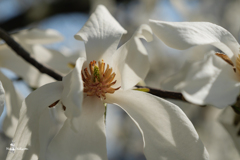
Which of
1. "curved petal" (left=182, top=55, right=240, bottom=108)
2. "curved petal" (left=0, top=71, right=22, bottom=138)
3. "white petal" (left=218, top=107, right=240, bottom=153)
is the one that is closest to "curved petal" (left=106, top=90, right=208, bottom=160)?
"curved petal" (left=182, top=55, right=240, bottom=108)

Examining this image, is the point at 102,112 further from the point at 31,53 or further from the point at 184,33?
the point at 31,53

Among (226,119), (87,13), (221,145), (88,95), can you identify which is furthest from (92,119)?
(221,145)

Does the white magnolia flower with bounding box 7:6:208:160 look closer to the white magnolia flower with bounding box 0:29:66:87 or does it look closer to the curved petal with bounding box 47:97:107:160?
the curved petal with bounding box 47:97:107:160

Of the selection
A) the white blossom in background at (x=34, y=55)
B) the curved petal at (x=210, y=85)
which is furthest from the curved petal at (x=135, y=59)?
the white blossom in background at (x=34, y=55)

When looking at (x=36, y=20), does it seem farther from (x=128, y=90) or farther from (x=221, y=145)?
(x=221, y=145)

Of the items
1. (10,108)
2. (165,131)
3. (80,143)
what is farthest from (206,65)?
(10,108)
